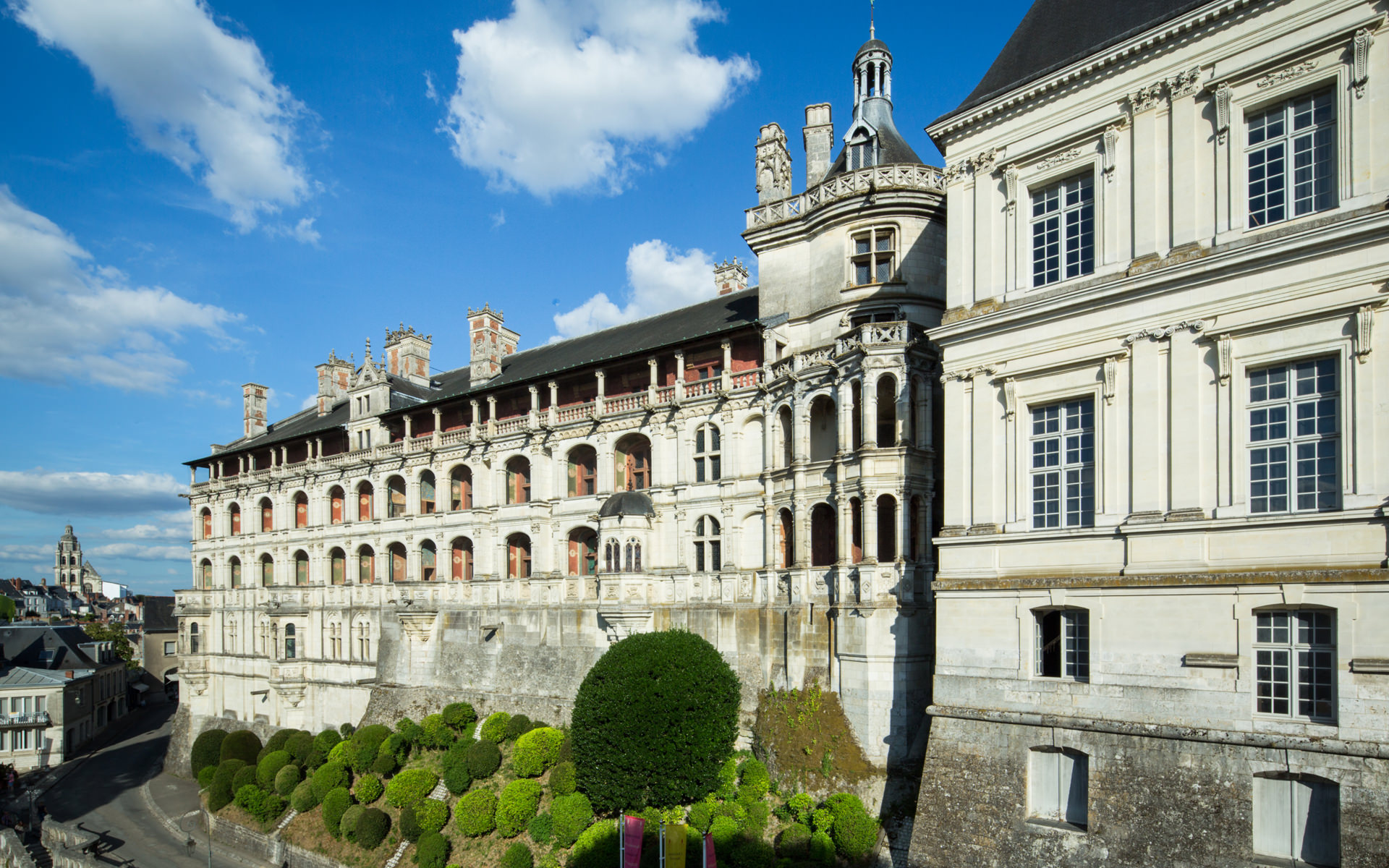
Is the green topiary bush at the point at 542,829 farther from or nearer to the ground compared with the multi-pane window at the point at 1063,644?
nearer to the ground

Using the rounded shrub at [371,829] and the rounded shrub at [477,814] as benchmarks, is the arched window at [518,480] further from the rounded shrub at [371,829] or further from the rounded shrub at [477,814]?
the rounded shrub at [371,829]

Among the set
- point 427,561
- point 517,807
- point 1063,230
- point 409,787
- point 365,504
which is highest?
point 1063,230

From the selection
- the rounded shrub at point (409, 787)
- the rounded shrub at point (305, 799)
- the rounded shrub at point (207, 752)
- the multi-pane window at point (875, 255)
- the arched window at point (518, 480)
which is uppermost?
the multi-pane window at point (875, 255)

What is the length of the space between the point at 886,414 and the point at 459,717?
21827 mm

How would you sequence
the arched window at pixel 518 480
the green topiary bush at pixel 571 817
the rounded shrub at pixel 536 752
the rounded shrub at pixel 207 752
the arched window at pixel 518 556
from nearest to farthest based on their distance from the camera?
the green topiary bush at pixel 571 817
the rounded shrub at pixel 536 752
the arched window at pixel 518 556
the arched window at pixel 518 480
the rounded shrub at pixel 207 752

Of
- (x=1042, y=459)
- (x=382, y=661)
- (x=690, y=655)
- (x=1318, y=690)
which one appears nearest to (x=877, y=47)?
(x=1042, y=459)

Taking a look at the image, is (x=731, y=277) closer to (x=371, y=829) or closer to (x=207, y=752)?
(x=371, y=829)

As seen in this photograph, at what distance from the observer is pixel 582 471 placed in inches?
1521

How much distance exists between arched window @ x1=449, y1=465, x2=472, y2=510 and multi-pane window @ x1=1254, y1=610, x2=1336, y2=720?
34419 millimetres

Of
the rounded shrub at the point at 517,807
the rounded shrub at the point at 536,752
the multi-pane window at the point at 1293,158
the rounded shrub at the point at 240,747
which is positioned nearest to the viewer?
the multi-pane window at the point at 1293,158

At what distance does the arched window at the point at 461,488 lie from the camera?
43.4m

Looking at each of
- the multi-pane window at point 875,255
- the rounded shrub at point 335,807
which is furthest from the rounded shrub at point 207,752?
the multi-pane window at point 875,255

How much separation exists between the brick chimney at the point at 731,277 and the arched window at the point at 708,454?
10.6m

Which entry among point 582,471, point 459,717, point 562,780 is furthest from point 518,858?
point 582,471
